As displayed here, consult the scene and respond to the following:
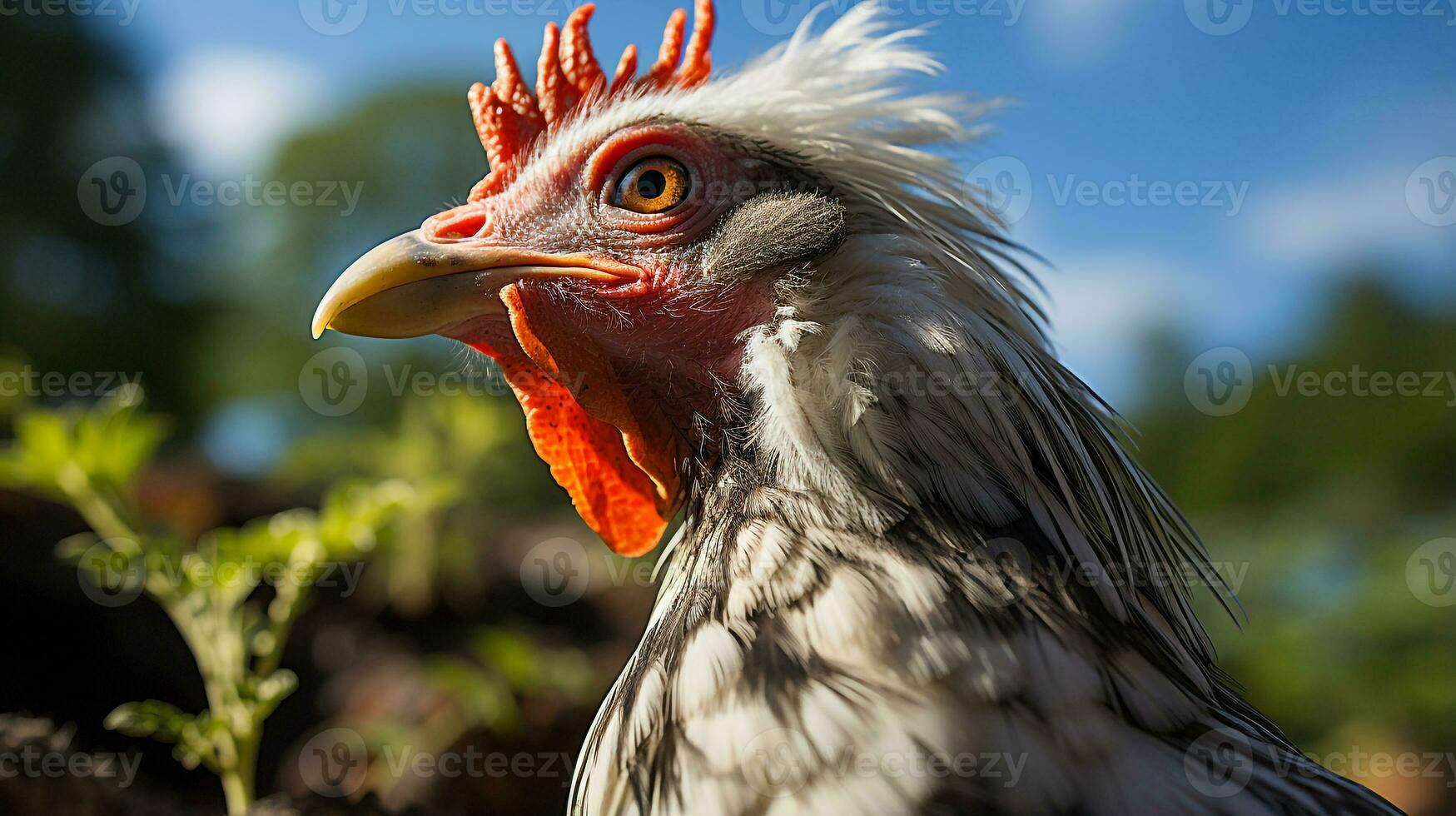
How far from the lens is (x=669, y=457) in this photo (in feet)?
6.08

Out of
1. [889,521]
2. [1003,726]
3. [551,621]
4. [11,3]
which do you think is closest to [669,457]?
[889,521]

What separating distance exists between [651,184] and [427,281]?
0.53 metres

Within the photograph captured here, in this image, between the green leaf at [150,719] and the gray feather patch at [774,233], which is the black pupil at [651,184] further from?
the green leaf at [150,719]

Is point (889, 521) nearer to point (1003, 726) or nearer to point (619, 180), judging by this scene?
point (1003, 726)

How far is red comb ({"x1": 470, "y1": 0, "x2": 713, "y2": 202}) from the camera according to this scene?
204 centimetres

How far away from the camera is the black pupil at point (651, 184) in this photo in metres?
1.75

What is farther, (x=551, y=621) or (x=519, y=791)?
(x=551, y=621)

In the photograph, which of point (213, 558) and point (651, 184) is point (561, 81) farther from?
point (213, 558)

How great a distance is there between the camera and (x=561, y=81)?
2.11 metres

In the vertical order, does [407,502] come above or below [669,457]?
below

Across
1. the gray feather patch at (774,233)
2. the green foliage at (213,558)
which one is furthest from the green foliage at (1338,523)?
the green foliage at (213,558)

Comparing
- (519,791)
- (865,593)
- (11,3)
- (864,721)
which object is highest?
(11,3)

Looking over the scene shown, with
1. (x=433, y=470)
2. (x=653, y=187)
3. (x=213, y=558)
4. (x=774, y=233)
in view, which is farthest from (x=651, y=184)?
(x=433, y=470)

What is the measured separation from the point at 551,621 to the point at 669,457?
347 centimetres
